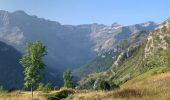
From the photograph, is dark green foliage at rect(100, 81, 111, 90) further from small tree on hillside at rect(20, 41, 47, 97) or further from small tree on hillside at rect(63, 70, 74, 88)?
small tree on hillside at rect(63, 70, 74, 88)

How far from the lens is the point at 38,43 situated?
53.5m

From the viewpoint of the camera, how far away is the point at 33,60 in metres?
53.6

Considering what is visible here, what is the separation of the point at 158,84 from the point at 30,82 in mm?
36224

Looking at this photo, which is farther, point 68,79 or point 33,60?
point 68,79

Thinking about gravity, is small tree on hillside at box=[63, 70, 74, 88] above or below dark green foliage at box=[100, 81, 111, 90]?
above

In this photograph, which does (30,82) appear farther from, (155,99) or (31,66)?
(155,99)

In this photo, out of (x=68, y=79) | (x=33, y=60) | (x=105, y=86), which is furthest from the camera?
(x=68, y=79)

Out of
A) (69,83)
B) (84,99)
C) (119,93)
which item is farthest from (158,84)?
(69,83)

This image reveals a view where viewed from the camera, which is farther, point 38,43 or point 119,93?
point 38,43

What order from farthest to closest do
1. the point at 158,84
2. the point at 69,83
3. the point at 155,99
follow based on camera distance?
1. the point at 69,83
2. the point at 158,84
3. the point at 155,99

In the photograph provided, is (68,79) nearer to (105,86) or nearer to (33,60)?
(33,60)

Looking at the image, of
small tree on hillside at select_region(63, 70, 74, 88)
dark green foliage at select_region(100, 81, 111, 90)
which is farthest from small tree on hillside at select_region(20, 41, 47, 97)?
small tree on hillside at select_region(63, 70, 74, 88)

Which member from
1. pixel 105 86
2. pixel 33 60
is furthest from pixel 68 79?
pixel 105 86

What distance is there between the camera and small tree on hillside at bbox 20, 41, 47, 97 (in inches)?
2100
